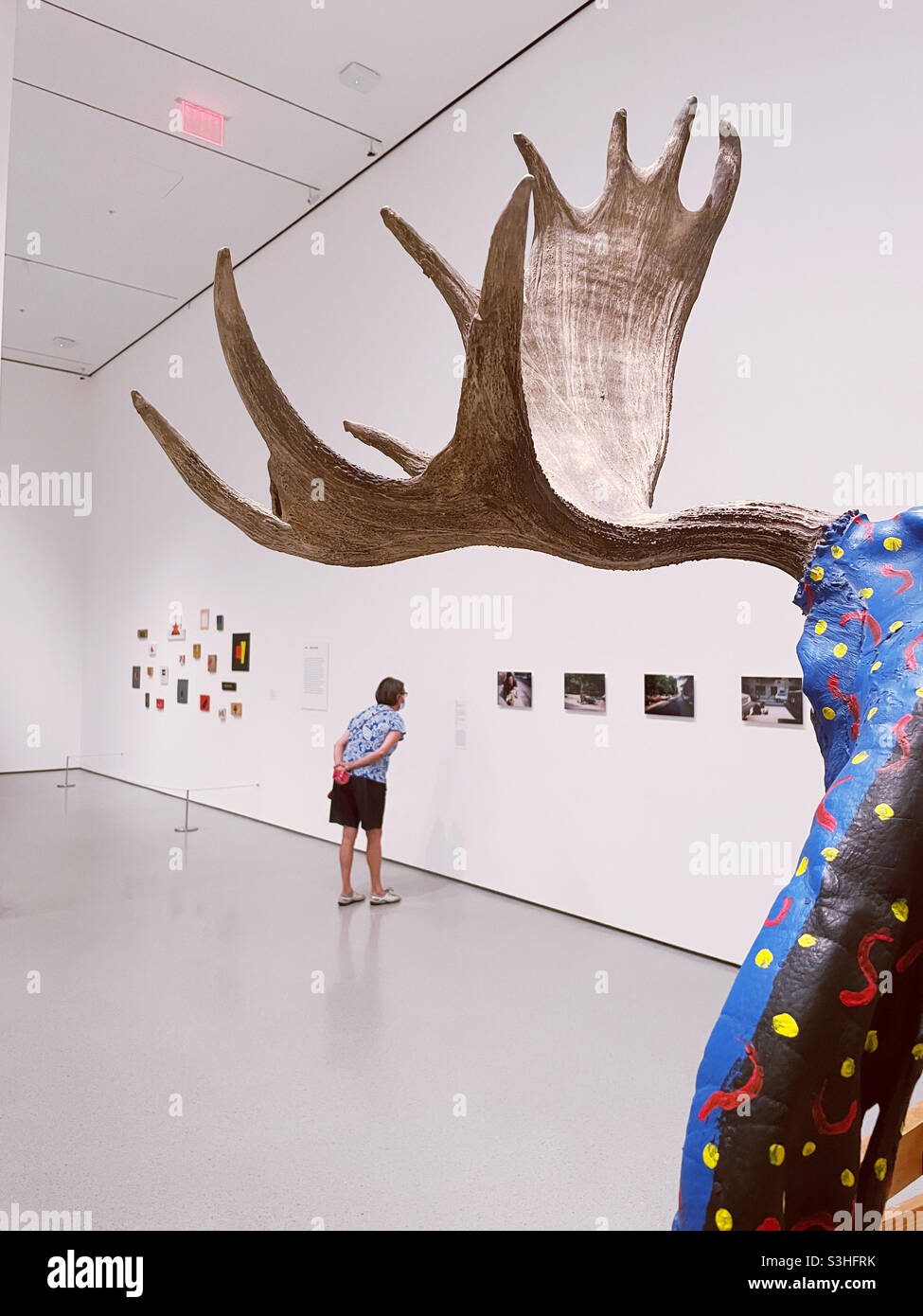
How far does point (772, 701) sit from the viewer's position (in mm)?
4184

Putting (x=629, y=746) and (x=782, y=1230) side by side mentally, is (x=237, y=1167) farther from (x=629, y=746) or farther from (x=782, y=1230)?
(x=629, y=746)

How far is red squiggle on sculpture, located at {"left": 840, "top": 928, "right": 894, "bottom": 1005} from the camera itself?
1.80ft

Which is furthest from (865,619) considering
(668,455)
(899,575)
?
(668,455)

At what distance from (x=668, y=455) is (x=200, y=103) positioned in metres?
4.67

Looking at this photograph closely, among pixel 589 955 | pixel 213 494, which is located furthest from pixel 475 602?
pixel 213 494

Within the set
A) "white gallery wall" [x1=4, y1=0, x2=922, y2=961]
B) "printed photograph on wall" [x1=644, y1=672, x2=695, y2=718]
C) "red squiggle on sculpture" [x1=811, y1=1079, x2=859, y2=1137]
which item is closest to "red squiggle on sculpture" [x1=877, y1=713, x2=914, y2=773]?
"red squiggle on sculpture" [x1=811, y1=1079, x2=859, y2=1137]

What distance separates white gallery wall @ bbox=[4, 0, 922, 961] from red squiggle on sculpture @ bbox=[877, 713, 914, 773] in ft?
11.9

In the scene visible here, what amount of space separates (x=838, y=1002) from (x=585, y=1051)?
303 centimetres

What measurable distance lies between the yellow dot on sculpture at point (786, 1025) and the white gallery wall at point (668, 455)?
12.3 feet

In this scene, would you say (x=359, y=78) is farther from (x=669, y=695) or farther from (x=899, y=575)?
(x=899, y=575)

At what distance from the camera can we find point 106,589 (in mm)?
11391

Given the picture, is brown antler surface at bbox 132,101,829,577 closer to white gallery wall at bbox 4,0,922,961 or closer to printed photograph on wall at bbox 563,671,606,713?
white gallery wall at bbox 4,0,922,961

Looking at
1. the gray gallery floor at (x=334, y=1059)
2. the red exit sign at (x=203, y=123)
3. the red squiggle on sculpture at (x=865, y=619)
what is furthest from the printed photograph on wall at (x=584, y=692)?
the red exit sign at (x=203, y=123)

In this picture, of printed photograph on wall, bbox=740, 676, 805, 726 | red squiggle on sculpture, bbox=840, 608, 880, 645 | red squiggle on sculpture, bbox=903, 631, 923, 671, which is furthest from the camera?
printed photograph on wall, bbox=740, 676, 805, 726
